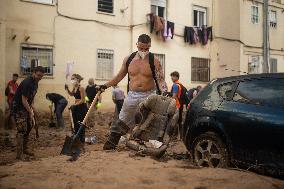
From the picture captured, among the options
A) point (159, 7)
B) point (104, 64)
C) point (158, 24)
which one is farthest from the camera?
point (159, 7)

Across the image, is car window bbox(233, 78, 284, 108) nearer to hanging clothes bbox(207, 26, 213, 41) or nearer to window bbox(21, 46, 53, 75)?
window bbox(21, 46, 53, 75)

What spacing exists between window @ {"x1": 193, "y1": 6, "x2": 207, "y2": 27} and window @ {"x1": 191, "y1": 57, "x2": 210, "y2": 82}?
209cm

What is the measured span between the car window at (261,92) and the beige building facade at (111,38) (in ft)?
36.5

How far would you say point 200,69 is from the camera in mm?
23812

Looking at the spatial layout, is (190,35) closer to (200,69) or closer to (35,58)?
(200,69)

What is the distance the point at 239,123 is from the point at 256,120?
0.29 metres

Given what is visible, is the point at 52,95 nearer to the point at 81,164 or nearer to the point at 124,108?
the point at 124,108

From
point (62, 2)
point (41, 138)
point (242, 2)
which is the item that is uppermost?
point (242, 2)

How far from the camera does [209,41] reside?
24031mm

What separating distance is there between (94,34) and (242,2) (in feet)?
38.0

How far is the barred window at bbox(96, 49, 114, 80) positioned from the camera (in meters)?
19.3

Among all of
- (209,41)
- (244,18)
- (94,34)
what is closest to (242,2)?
(244,18)

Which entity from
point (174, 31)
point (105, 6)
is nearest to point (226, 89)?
point (105, 6)

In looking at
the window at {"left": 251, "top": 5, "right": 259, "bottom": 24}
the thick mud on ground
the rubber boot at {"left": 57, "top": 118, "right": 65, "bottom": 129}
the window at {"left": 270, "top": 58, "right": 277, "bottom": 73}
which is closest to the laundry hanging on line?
the window at {"left": 251, "top": 5, "right": 259, "bottom": 24}
